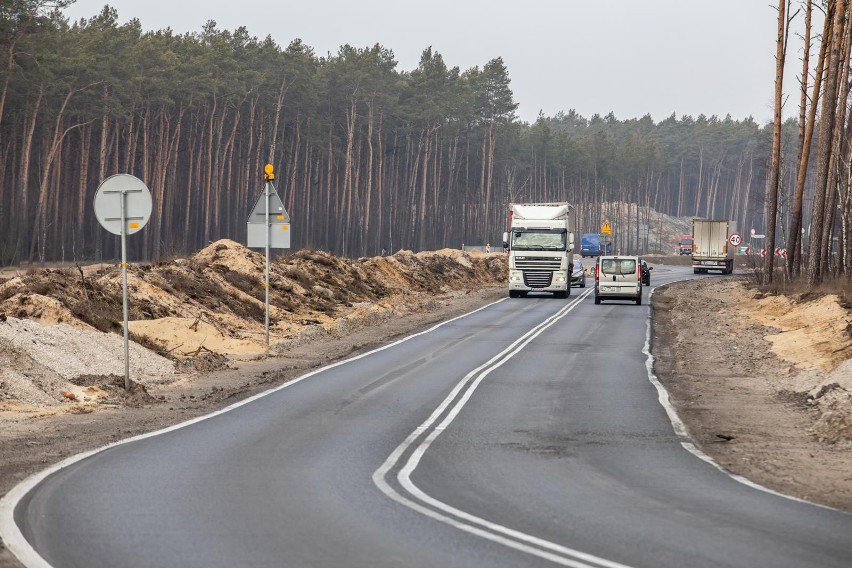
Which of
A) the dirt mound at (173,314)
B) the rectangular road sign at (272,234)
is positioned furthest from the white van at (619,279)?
the rectangular road sign at (272,234)

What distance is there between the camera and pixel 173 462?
41.2 ft

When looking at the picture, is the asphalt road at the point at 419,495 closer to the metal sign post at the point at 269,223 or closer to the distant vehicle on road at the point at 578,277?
the metal sign post at the point at 269,223

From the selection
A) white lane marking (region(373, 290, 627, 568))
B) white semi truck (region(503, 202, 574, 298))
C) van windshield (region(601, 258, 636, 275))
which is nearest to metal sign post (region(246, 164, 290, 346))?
white lane marking (region(373, 290, 627, 568))

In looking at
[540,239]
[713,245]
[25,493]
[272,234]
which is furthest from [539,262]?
[25,493]

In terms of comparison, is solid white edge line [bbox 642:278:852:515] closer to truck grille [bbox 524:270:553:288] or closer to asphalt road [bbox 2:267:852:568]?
asphalt road [bbox 2:267:852:568]

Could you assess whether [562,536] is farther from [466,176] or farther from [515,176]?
[515,176]

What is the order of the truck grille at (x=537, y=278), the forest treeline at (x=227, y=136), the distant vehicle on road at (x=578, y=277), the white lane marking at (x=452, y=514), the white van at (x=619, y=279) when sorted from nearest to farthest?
the white lane marking at (x=452, y=514) → the white van at (x=619, y=279) → the truck grille at (x=537, y=278) → the distant vehicle on road at (x=578, y=277) → the forest treeline at (x=227, y=136)

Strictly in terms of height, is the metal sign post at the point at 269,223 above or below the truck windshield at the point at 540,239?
above

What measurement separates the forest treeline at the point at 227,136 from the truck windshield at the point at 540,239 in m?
17.5

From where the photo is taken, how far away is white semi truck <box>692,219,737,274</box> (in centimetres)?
8263

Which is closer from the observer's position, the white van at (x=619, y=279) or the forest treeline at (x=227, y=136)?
the white van at (x=619, y=279)

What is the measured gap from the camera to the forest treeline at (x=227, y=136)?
72.4 meters

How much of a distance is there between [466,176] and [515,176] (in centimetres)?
2354

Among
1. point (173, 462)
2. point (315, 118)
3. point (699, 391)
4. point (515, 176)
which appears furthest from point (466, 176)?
point (173, 462)
